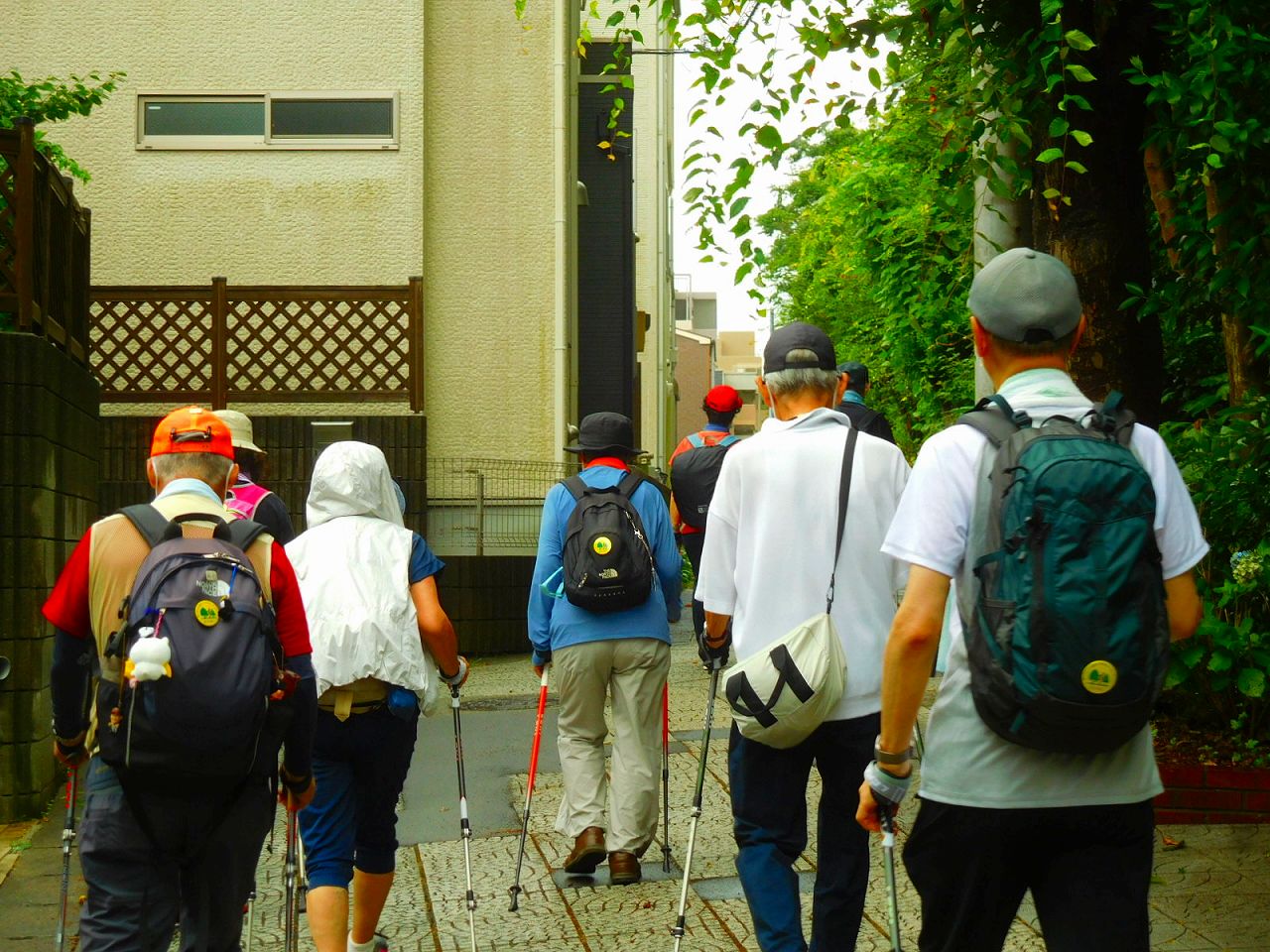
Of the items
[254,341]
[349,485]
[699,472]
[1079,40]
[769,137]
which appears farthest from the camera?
[254,341]

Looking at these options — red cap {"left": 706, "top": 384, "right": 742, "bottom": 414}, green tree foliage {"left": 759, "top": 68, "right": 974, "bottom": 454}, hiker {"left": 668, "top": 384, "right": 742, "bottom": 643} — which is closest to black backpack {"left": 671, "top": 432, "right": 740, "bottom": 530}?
hiker {"left": 668, "top": 384, "right": 742, "bottom": 643}

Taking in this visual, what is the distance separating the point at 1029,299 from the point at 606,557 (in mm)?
3355

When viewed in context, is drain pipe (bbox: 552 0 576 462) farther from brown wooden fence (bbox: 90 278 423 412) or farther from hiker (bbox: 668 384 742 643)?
hiker (bbox: 668 384 742 643)

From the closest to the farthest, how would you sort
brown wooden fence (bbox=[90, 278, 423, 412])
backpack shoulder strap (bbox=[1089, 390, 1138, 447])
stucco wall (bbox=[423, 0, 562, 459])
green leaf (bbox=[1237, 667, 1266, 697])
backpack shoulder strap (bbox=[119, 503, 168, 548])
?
backpack shoulder strap (bbox=[1089, 390, 1138, 447]) < backpack shoulder strap (bbox=[119, 503, 168, 548]) < green leaf (bbox=[1237, 667, 1266, 697]) < brown wooden fence (bbox=[90, 278, 423, 412]) < stucco wall (bbox=[423, 0, 562, 459])

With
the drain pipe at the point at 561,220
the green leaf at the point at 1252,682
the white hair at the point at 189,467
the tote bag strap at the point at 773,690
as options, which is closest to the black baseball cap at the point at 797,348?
the tote bag strap at the point at 773,690

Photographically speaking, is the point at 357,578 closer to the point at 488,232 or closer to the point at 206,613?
the point at 206,613

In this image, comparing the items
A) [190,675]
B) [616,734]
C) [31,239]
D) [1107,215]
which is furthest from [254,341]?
[190,675]

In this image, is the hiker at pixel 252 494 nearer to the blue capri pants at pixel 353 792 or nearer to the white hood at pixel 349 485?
the white hood at pixel 349 485

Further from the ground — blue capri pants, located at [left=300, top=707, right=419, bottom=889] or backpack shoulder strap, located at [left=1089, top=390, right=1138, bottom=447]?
backpack shoulder strap, located at [left=1089, top=390, right=1138, bottom=447]

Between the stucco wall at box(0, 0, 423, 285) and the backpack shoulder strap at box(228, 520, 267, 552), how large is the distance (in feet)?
38.8

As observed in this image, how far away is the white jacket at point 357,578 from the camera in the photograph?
4.97 m

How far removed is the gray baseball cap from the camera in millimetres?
3287

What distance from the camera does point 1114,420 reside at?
10.3ft

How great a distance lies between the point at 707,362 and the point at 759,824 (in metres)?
88.1
